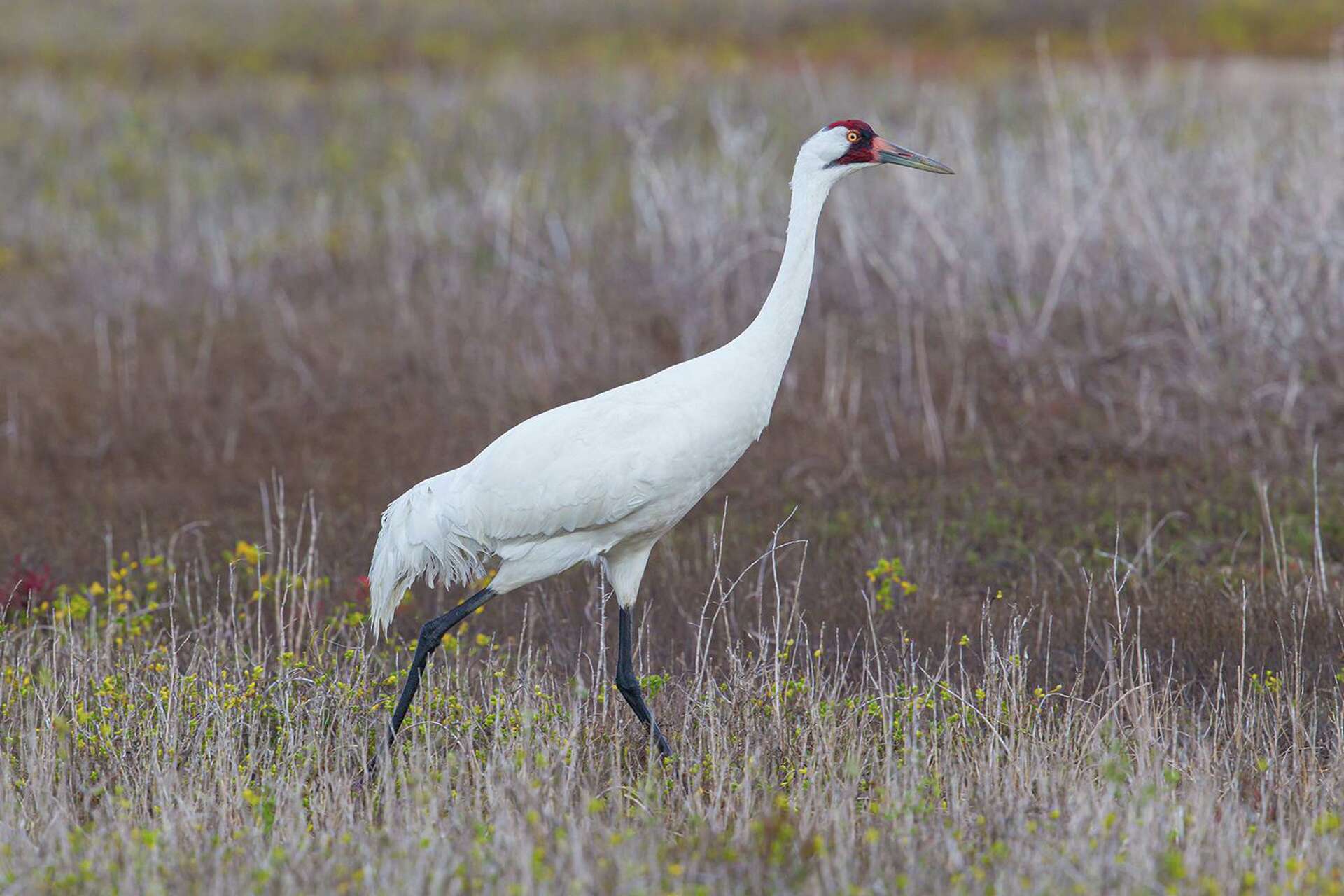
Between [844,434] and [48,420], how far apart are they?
4.59m

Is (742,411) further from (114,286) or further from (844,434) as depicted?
(114,286)

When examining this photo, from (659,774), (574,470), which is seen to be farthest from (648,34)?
(659,774)

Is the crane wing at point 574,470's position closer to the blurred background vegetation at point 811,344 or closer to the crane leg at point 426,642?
the crane leg at point 426,642

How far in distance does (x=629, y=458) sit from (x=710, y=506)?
3.03m

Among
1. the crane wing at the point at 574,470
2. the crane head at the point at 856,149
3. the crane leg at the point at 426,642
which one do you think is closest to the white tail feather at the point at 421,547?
the crane wing at the point at 574,470

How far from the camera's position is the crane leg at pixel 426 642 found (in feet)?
15.1

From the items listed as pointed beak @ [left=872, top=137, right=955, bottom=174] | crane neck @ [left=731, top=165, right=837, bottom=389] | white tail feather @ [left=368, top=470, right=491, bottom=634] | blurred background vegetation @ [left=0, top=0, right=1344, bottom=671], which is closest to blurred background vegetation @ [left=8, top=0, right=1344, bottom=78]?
blurred background vegetation @ [left=0, top=0, right=1344, bottom=671]

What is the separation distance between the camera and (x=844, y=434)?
772cm

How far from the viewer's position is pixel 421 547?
16.1 ft

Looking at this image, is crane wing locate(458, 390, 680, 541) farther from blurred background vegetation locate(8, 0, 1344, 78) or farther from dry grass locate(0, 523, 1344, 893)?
blurred background vegetation locate(8, 0, 1344, 78)

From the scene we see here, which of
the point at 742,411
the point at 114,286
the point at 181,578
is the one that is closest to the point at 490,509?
the point at 742,411

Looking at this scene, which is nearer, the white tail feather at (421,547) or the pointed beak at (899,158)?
the pointed beak at (899,158)

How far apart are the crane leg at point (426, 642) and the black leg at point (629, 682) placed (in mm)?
466

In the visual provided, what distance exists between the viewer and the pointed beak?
15.6 feet
